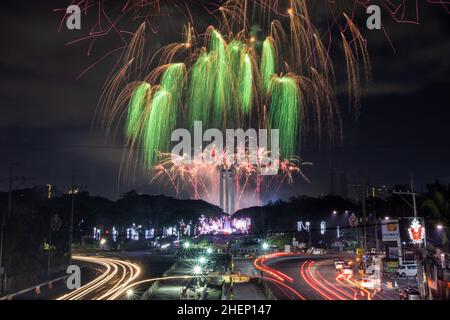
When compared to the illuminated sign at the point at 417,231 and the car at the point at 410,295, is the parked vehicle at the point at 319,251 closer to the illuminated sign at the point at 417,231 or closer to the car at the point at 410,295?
the illuminated sign at the point at 417,231

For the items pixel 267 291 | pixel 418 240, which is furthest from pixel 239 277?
pixel 418 240

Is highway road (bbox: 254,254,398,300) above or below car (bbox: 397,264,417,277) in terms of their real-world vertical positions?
below

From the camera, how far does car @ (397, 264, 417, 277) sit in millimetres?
45719

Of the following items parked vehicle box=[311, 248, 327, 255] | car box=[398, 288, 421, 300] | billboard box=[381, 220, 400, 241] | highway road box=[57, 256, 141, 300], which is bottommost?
parked vehicle box=[311, 248, 327, 255]

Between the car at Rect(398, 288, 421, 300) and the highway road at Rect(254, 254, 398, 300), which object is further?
the highway road at Rect(254, 254, 398, 300)

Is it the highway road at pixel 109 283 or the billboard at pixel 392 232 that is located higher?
the billboard at pixel 392 232

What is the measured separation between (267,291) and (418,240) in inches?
594

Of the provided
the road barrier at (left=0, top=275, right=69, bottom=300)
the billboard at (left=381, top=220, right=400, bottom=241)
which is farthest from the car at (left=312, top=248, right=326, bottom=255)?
the road barrier at (left=0, top=275, right=69, bottom=300)

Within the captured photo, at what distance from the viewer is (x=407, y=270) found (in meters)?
45.8

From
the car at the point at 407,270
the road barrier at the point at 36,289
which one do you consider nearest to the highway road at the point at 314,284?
the car at the point at 407,270

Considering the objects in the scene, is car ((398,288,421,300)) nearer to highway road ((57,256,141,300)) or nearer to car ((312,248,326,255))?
highway road ((57,256,141,300))

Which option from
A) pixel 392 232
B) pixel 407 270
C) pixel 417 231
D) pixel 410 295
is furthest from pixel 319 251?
pixel 410 295

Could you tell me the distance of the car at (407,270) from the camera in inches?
1800

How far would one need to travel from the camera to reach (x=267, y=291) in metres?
33.8
